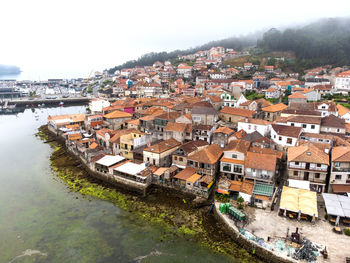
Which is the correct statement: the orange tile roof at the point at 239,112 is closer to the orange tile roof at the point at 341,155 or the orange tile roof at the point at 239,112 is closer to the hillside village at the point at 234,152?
the hillside village at the point at 234,152

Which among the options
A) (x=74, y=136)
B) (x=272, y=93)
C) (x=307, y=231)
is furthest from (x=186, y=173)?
(x=272, y=93)

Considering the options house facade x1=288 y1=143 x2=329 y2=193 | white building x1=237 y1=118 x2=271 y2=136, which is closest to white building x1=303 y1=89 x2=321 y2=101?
white building x1=237 y1=118 x2=271 y2=136

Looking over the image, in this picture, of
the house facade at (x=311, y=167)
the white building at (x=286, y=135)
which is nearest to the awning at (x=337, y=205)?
the house facade at (x=311, y=167)

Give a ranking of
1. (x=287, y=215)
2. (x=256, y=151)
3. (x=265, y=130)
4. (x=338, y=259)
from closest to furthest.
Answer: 1. (x=338, y=259)
2. (x=287, y=215)
3. (x=256, y=151)
4. (x=265, y=130)

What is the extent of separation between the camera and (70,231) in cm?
2148

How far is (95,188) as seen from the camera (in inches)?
1137

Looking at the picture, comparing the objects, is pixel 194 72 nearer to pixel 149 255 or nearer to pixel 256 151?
pixel 256 151

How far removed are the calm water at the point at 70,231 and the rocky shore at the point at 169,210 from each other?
0.81m

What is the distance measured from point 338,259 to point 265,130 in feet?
69.4

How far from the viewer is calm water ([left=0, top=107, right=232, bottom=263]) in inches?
731

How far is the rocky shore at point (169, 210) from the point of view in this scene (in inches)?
762

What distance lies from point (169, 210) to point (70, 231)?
32.5ft

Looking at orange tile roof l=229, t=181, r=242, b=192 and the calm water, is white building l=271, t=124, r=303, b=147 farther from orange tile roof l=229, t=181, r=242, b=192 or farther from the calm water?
the calm water

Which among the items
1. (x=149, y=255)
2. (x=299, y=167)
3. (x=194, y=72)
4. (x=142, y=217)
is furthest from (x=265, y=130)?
(x=194, y=72)
